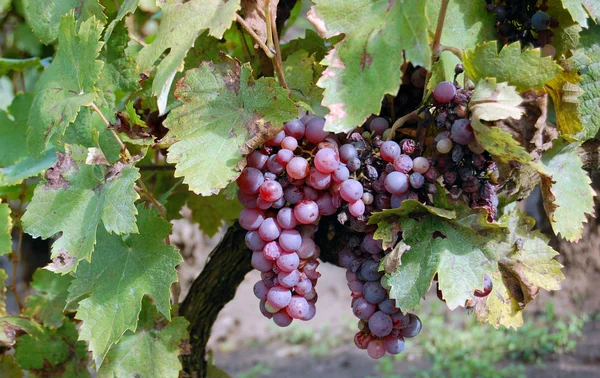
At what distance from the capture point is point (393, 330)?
0.96 metres

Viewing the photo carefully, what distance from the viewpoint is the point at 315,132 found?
0.91 m

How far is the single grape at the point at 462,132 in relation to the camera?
2.73 ft

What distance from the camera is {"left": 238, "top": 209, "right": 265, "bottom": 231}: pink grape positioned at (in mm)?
953

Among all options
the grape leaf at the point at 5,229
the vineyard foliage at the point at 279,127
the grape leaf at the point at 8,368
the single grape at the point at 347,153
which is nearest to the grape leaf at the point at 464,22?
the vineyard foliage at the point at 279,127

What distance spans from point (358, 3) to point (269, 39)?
16cm

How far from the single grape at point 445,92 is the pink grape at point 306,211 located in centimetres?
24

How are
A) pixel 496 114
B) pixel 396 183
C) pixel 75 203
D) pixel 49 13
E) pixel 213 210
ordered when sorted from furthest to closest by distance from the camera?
pixel 213 210 < pixel 49 13 < pixel 75 203 < pixel 396 183 < pixel 496 114

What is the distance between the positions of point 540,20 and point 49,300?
1.21 m

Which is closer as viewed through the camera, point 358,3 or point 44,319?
point 358,3

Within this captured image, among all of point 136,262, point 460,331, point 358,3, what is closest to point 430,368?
point 460,331

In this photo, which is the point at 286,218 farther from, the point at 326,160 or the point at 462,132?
the point at 462,132

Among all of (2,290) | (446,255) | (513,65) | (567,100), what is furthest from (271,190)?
(2,290)

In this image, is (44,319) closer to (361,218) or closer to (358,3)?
(361,218)

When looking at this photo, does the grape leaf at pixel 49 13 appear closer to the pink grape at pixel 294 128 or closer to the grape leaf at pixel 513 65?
the pink grape at pixel 294 128
